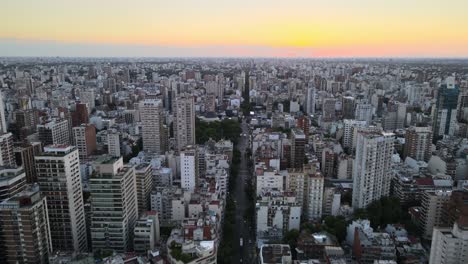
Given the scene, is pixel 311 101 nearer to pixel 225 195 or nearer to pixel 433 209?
pixel 225 195

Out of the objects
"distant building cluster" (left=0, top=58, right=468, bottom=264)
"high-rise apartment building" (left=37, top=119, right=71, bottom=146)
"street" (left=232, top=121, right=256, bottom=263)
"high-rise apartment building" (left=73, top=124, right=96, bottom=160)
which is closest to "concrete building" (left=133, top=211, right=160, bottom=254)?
"distant building cluster" (left=0, top=58, right=468, bottom=264)

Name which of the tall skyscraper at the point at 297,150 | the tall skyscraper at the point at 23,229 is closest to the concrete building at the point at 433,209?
the tall skyscraper at the point at 297,150

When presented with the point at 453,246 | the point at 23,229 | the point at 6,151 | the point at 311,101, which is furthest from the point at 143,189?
the point at 311,101

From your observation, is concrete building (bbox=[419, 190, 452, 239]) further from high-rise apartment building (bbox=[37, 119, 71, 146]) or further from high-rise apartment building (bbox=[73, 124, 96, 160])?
high-rise apartment building (bbox=[37, 119, 71, 146])

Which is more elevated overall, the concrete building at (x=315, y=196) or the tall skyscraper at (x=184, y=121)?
the tall skyscraper at (x=184, y=121)

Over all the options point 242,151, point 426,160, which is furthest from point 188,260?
point 426,160

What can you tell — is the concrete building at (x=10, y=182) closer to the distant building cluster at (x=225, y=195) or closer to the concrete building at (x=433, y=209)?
the distant building cluster at (x=225, y=195)
